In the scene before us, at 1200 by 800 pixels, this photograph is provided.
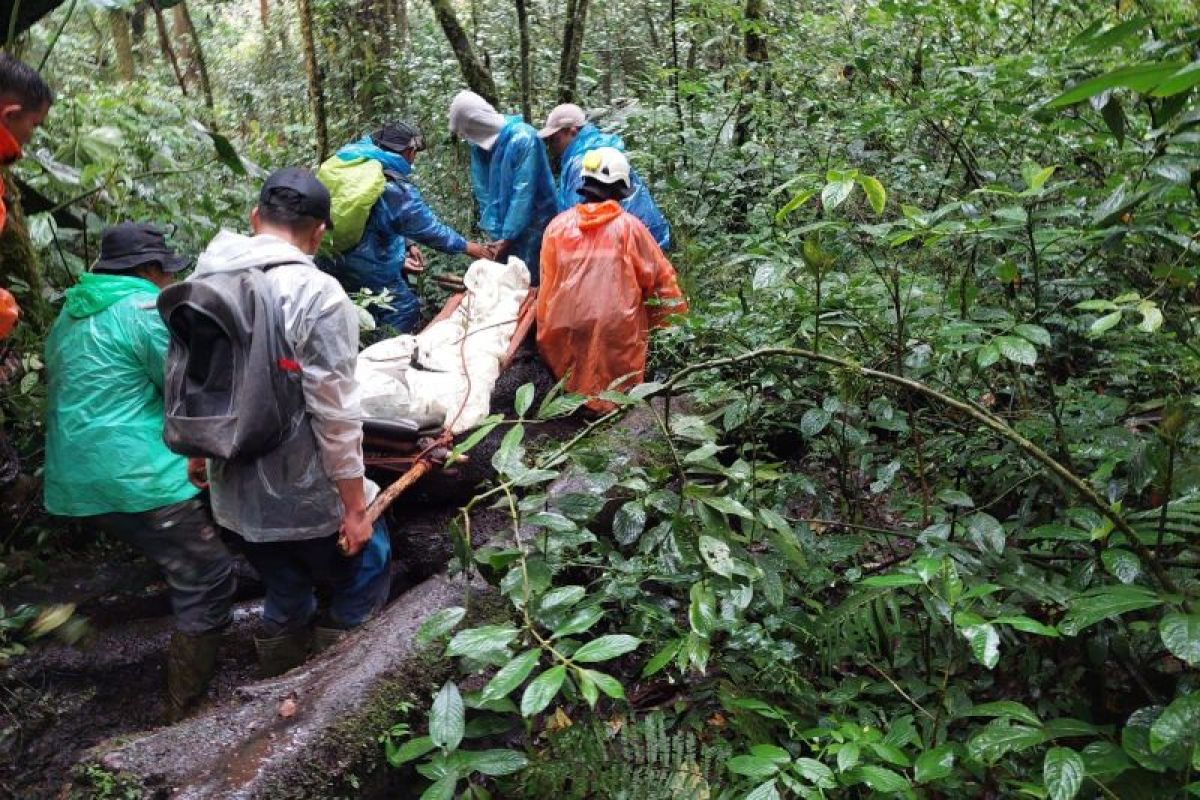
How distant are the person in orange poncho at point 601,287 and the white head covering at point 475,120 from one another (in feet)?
5.71

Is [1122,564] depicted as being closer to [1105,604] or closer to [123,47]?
[1105,604]

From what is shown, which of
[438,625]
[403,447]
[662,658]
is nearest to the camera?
[438,625]

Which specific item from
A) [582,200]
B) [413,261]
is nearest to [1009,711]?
[582,200]

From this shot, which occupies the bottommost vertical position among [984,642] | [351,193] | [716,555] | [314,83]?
[984,642]

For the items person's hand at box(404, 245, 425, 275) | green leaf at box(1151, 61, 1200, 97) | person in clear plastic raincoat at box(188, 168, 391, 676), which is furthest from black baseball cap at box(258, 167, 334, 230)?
person's hand at box(404, 245, 425, 275)

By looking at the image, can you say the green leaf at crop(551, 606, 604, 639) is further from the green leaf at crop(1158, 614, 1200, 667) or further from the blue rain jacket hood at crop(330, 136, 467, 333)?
the blue rain jacket hood at crop(330, 136, 467, 333)

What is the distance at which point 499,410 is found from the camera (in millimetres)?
5660

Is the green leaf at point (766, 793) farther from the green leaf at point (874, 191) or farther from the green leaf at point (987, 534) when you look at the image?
the green leaf at point (874, 191)

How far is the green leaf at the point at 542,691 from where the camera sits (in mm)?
1924

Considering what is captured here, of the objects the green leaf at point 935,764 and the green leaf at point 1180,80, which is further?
the green leaf at point 935,764

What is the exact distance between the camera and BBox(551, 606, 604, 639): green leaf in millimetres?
2100

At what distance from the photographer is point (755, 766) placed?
2176 millimetres

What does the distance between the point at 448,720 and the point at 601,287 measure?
3.32 meters

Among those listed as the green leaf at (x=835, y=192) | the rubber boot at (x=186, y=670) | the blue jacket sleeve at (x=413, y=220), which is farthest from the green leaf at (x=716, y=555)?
the blue jacket sleeve at (x=413, y=220)
